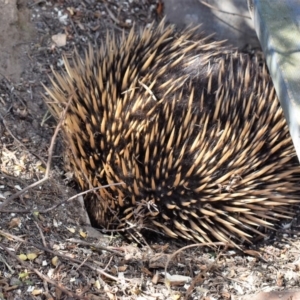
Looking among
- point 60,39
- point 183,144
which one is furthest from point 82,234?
point 60,39

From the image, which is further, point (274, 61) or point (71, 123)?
point (71, 123)

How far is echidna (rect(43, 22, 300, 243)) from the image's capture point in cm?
303

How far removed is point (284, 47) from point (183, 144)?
710mm

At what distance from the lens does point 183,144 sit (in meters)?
3.03

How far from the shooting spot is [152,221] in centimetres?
317

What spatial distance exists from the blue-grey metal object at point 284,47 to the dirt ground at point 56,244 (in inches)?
35.1

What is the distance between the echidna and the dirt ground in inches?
6.0

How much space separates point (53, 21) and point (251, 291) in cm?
226

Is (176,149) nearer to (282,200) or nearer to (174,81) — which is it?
(174,81)

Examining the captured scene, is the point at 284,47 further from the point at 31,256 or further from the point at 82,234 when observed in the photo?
the point at 31,256

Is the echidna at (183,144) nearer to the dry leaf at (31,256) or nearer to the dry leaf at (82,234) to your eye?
the dry leaf at (82,234)

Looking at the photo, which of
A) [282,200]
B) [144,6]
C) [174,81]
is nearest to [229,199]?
[282,200]

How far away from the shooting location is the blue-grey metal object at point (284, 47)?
2656 millimetres

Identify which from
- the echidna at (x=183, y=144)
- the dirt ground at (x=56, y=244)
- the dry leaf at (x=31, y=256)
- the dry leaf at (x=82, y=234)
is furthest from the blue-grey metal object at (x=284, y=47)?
the dry leaf at (x=31, y=256)
